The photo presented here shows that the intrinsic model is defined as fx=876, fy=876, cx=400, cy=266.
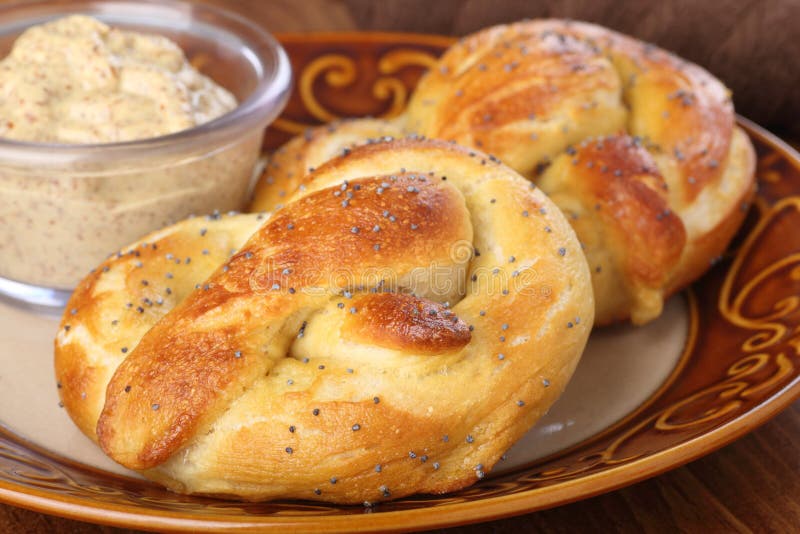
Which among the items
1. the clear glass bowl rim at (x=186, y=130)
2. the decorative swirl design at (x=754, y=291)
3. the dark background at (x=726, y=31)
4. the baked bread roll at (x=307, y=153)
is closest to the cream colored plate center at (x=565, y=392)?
the decorative swirl design at (x=754, y=291)

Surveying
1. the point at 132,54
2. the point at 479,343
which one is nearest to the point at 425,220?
the point at 479,343

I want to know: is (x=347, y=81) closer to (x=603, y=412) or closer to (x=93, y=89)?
(x=93, y=89)

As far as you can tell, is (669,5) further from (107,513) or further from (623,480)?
(107,513)

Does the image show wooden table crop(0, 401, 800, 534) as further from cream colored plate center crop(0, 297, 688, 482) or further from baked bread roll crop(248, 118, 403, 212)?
baked bread roll crop(248, 118, 403, 212)

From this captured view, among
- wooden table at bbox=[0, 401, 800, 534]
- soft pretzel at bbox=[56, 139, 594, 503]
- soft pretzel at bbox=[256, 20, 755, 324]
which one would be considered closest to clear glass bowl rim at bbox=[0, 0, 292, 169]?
soft pretzel at bbox=[256, 20, 755, 324]

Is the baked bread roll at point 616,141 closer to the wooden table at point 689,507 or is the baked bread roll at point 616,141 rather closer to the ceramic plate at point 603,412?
the ceramic plate at point 603,412
